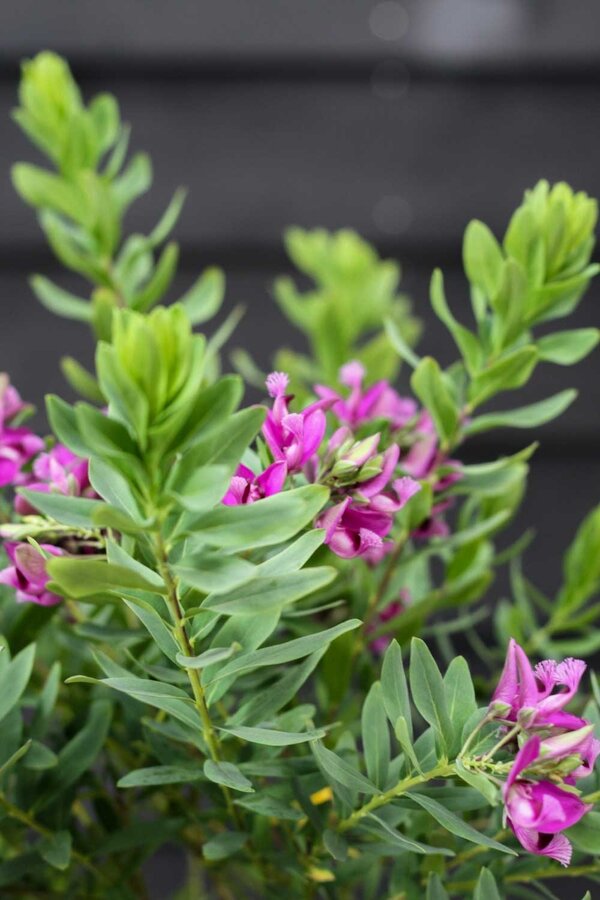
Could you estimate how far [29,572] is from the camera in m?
0.31

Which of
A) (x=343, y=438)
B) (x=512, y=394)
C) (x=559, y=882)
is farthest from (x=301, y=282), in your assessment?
(x=343, y=438)

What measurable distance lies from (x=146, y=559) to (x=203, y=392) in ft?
0.19

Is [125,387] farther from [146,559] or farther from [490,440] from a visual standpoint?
[490,440]

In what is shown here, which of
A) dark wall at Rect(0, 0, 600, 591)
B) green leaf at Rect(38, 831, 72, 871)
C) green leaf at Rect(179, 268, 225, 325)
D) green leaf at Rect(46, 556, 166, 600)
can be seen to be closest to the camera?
green leaf at Rect(46, 556, 166, 600)

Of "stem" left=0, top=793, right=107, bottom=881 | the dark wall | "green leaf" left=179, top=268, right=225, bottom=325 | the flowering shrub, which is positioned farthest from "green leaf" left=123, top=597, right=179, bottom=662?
the dark wall

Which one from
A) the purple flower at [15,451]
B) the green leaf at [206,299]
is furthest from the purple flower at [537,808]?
the green leaf at [206,299]

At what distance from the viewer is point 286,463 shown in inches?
11.6

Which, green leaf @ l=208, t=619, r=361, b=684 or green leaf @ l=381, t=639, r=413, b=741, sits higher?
green leaf @ l=208, t=619, r=361, b=684

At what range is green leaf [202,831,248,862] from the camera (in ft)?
1.12

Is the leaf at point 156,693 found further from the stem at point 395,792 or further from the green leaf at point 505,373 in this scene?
the green leaf at point 505,373

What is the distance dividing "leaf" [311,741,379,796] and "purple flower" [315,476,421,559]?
0.06m

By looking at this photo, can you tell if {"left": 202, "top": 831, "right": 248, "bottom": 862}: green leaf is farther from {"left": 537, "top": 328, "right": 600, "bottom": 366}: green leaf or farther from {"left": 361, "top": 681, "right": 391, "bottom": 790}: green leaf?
{"left": 537, "top": 328, "right": 600, "bottom": 366}: green leaf

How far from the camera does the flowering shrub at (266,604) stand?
26 cm

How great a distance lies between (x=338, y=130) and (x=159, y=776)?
0.79 m
